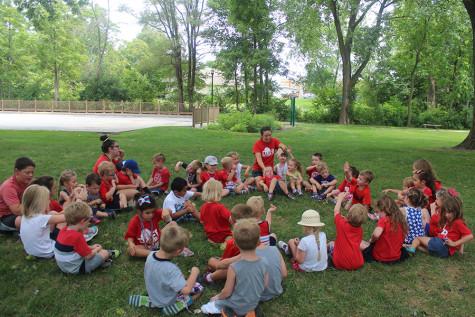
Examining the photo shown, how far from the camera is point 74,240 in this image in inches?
160

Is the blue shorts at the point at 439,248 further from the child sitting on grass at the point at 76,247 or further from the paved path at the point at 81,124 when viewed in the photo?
the paved path at the point at 81,124

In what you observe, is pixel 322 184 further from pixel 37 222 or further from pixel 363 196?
pixel 37 222

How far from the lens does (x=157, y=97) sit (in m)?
60.3

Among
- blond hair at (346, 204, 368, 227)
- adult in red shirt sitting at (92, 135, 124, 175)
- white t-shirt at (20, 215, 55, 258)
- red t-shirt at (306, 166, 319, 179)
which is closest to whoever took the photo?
blond hair at (346, 204, 368, 227)

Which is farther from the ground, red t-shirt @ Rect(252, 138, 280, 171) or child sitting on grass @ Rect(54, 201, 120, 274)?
red t-shirt @ Rect(252, 138, 280, 171)

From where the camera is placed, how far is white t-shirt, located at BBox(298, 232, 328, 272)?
4422 millimetres

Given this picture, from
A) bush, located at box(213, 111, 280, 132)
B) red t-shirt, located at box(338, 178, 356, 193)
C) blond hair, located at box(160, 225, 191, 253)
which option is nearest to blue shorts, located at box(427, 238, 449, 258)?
red t-shirt, located at box(338, 178, 356, 193)

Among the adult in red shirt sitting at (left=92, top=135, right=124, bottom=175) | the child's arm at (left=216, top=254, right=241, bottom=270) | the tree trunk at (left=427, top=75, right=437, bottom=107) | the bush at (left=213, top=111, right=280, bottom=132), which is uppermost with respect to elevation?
the tree trunk at (left=427, top=75, right=437, bottom=107)

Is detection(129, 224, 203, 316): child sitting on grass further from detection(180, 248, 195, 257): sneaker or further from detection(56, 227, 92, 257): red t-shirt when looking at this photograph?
detection(180, 248, 195, 257): sneaker

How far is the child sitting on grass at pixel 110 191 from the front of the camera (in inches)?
251

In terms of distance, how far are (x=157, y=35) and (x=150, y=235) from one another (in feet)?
201

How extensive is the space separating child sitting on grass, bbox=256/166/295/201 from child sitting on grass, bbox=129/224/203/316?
417cm

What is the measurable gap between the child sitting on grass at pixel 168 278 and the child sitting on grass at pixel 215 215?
1544mm

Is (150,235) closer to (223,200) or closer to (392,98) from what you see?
Answer: (223,200)
